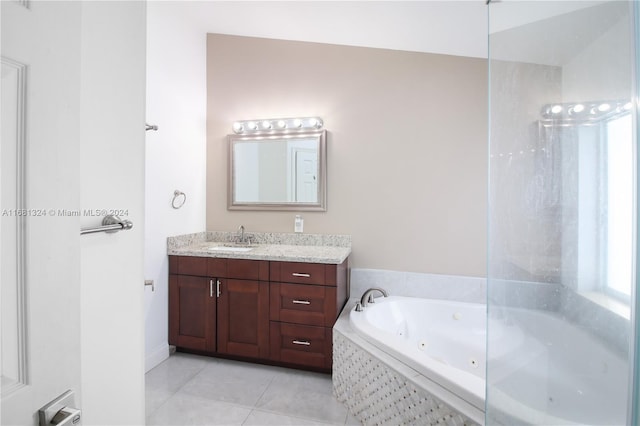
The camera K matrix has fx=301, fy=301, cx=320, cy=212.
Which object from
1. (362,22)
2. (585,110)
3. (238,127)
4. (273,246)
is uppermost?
(362,22)

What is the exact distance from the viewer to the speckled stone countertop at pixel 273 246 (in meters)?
2.22

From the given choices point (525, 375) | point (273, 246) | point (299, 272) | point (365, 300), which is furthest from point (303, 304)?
point (525, 375)

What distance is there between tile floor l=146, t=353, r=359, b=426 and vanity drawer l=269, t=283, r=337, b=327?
0.41m

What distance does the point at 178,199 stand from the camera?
8.22ft

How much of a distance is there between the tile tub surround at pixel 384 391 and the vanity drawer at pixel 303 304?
13 centimetres

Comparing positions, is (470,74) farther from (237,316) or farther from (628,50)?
(237,316)

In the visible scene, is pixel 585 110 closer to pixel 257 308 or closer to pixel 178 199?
pixel 257 308

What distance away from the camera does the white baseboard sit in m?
2.21

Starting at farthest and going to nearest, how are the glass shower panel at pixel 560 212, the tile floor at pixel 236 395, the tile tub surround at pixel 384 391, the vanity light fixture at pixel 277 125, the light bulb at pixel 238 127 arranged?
the light bulb at pixel 238 127 → the vanity light fixture at pixel 277 125 → the tile floor at pixel 236 395 → the tile tub surround at pixel 384 391 → the glass shower panel at pixel 560 212

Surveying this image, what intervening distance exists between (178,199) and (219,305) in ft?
3.08

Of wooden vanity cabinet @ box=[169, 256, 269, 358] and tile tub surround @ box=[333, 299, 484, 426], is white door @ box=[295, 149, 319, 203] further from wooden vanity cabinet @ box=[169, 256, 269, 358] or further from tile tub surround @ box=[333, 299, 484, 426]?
tile tub surround @ box=[333, 299, 484, 426]

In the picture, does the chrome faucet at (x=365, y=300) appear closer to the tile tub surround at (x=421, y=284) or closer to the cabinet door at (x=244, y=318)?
the tile tub surround at (x=421, y=284)

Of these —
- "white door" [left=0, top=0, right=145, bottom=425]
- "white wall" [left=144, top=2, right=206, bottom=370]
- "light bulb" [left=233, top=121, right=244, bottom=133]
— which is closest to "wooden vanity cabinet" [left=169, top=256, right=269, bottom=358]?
"white wall" [left=144, top=2, right=206, bottom=370]

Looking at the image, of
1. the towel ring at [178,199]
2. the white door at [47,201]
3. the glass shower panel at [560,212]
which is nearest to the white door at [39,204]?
the white door at [47,201]
